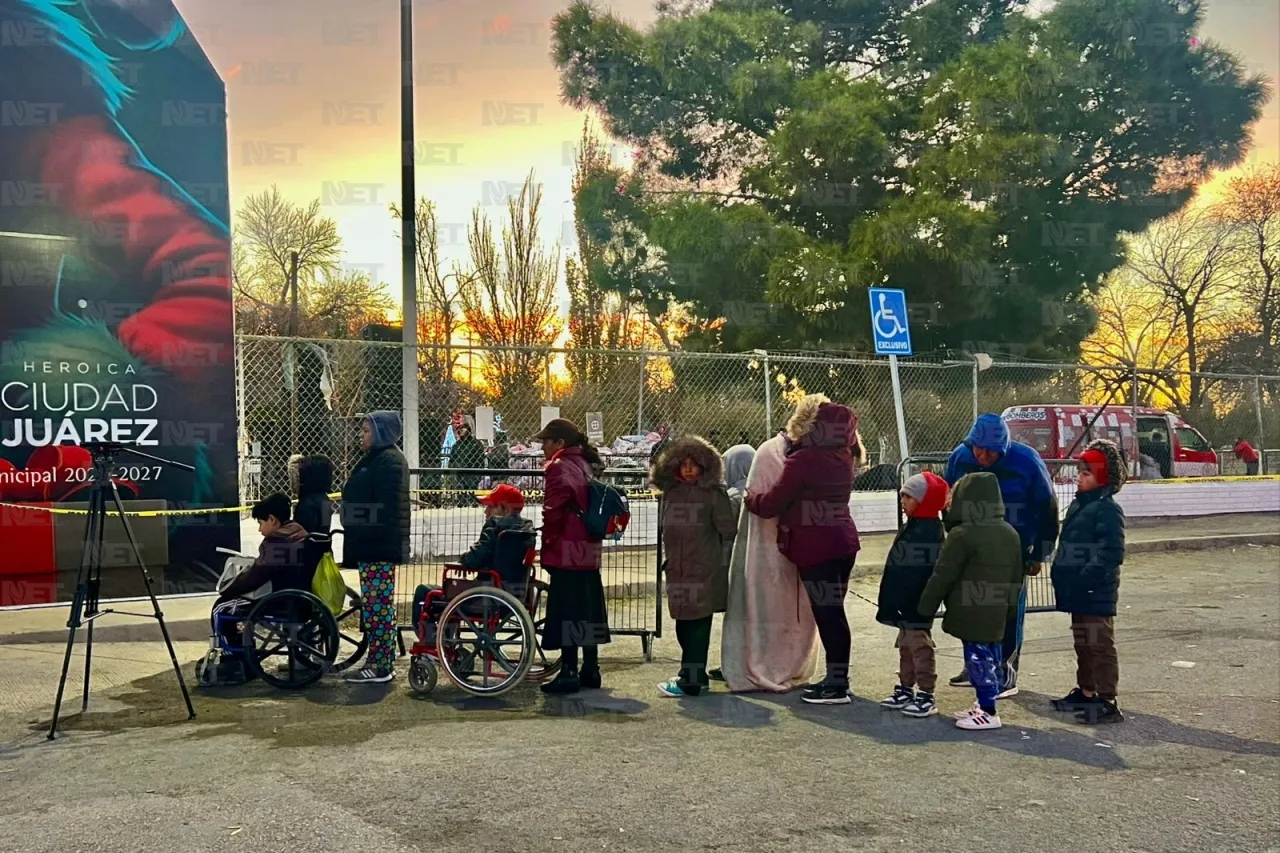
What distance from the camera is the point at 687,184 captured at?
27.7 m

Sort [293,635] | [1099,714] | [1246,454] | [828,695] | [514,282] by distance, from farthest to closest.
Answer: [514,282] < [1246,454] < [293,635] < [828,695] < [1099,714]

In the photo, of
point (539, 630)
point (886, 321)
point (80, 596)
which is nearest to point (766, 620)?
point (539, 630)

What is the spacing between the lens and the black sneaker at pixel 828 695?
644cm

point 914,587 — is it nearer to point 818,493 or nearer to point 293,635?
point 818,493

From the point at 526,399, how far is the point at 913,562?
732 centimetres

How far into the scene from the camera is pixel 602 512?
673 cm

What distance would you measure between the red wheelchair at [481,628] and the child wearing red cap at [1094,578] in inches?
123

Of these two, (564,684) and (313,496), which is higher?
(313,496)

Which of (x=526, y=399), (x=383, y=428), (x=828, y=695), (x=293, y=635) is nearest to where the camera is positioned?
(x=828, y=695)

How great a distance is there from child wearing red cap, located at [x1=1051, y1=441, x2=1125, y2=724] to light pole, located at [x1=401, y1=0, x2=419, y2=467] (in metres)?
7.04

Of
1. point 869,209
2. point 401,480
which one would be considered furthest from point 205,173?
point 869,209

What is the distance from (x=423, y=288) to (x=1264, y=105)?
21.6 m

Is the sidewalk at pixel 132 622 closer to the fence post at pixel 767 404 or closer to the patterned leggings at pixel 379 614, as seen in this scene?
the fence post at pixel 767 404

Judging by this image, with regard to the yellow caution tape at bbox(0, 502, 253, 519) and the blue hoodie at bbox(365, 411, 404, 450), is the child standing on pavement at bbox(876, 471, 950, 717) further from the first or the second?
the yellow caution tape at bbox(0, 502, 253, 519)
